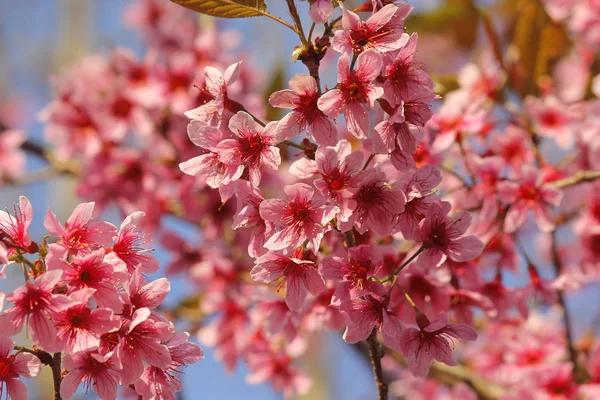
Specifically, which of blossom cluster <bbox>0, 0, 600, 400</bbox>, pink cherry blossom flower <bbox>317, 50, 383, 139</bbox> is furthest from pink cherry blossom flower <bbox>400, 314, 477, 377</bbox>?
pink cherry blossom flower <bbox>317, 50, 383, 139</bbox>

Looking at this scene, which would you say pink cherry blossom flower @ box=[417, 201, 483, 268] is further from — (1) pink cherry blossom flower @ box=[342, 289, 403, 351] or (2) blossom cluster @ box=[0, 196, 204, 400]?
(2) blossom cluster @ box=[0, 196, 204, 400]

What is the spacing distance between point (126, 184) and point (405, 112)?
5.33 ft

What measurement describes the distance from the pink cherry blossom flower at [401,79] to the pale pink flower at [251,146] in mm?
184

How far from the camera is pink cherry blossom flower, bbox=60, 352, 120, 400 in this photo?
40.6 inches

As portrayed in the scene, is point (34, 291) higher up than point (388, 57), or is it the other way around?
point (388, 57)

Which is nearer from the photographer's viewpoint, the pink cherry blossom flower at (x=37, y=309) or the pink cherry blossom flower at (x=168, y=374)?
the pink cherry blossom flower at (x=37, y=309)

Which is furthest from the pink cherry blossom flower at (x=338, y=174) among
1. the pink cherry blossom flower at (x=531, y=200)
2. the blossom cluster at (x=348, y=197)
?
the pink cherry blossom flower at (x=531, y=200)

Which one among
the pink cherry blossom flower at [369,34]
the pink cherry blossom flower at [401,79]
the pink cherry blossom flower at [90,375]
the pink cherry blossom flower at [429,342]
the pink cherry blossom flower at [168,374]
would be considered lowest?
the pink cherry blossom flower at [429,342]

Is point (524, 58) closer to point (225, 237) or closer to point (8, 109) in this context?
point (225, 237)

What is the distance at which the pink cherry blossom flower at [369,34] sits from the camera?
1.10m

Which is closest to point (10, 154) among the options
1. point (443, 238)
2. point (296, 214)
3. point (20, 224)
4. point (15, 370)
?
point (20, 224)

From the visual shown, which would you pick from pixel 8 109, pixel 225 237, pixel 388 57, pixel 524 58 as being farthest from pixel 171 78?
pixel 8 109

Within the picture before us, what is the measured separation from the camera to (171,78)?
2434mm

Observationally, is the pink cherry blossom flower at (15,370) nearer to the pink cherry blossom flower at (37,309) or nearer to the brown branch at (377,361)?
the pink cherry blossom flower at (37,309)
